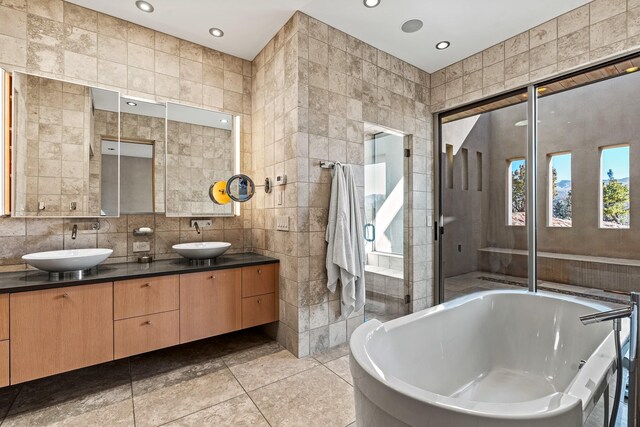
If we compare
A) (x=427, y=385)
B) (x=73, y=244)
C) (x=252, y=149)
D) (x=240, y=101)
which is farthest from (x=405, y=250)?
(x=73, y=244)

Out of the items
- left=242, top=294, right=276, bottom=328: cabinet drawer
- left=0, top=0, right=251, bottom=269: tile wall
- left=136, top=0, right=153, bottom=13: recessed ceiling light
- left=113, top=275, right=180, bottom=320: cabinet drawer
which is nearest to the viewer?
left=113, top=275, right=180, bottom=320: cabinet drawer

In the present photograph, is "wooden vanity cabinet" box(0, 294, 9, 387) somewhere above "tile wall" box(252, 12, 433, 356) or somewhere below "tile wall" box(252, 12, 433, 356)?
below

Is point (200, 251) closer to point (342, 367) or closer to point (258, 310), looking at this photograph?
point (258, 310)

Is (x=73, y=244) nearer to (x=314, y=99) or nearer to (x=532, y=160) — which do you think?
(x=314, y=99)

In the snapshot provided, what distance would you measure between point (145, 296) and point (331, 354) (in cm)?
155

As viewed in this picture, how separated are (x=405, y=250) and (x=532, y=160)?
4.87 feet

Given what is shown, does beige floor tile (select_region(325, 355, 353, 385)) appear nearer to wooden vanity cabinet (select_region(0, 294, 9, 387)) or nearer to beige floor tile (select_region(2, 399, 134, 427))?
beige floor tile (select_region(2, 399, 134, 427))

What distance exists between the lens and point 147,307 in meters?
2.26

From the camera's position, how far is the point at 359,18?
2613mm

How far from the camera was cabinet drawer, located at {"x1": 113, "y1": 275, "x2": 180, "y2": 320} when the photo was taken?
215cm

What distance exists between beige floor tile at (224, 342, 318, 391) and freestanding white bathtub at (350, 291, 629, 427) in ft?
3.28

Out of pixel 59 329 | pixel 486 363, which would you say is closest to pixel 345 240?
pixel 486 363

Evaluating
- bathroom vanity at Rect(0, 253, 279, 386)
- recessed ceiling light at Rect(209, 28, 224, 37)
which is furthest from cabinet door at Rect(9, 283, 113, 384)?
recessed ceiling light at Rect(209, 28, 224, 37)

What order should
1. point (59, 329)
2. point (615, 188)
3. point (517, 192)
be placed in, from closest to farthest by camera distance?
point (59, 329), point (615, 188), point (517, 192)
